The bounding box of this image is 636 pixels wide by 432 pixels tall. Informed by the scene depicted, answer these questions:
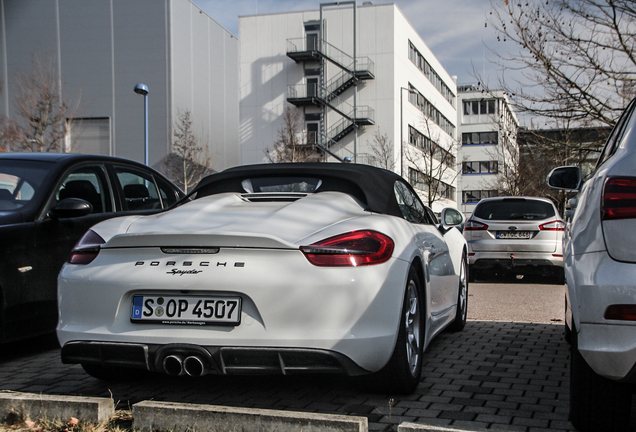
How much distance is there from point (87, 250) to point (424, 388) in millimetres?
2170

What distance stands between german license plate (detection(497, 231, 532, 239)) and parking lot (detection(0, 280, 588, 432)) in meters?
5.96

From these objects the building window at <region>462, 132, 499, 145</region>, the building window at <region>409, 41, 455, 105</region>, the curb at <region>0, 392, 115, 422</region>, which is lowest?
the curb at <region>0, 392, 115, 422</region>

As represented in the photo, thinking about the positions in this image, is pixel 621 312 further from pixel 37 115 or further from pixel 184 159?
pixel 184 159

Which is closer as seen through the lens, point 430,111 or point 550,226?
point 550,226

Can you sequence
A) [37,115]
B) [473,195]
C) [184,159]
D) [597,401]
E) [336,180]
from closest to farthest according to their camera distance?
[597,401]
[336,180]
[37,115]
[184,159]
[473,195]

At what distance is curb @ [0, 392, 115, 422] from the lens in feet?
10.5

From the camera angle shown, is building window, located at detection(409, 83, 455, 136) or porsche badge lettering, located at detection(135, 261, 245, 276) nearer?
porsche badge lettering, located at detection(135, 261, 245, 276)

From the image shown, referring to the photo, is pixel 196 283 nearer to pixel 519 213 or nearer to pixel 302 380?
pixel 302 380

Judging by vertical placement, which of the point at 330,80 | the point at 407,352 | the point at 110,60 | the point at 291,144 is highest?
the point at 110,60

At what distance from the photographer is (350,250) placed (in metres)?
3.34

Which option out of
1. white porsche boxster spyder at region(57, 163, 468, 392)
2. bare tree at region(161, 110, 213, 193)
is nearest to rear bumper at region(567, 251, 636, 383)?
white porsche boxster spyder at region(57, 163, 468, 392)

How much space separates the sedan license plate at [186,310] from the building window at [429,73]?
50339 millimetres

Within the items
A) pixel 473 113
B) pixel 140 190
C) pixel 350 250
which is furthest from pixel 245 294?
pixel 473 113

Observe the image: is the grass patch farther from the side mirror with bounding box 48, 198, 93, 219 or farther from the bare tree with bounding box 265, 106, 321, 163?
the bare tree with bounding box 265, 106, 321, 163
